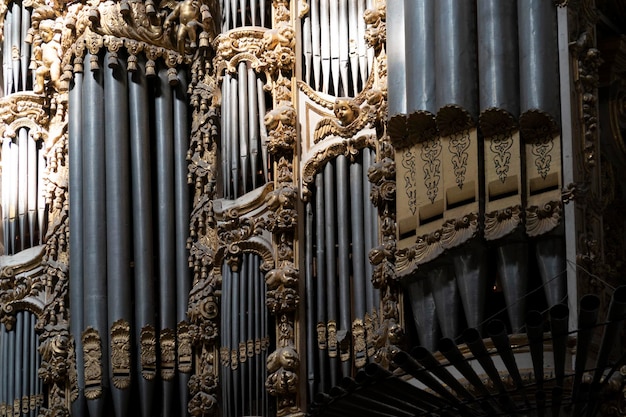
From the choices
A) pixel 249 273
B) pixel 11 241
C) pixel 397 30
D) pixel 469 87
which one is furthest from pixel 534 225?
pixel 11 241

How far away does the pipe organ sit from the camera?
51.1 feet

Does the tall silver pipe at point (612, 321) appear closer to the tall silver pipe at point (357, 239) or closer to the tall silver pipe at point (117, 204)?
the tall silver pipe at point (357, 239)

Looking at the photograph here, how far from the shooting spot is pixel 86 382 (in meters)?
19.0

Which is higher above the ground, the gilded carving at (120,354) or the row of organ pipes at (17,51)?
the row of organ pipes at (17,51)

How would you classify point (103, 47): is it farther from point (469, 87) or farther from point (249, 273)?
point (469, 87)

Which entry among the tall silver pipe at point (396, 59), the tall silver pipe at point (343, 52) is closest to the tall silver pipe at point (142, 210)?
the tall silver pipe at point (343, 52)

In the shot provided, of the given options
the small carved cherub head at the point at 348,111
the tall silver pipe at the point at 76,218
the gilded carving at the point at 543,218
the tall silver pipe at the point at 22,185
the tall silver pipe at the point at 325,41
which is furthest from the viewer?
the tall silver pipe at the point at 22,185

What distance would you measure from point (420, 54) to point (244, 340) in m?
3.46

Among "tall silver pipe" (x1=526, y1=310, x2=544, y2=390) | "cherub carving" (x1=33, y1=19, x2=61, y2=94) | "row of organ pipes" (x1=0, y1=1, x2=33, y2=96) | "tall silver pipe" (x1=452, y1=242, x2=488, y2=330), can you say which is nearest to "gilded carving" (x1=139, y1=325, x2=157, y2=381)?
"cherub carving" (x1=33, y1=19, x2=61, y2=94)

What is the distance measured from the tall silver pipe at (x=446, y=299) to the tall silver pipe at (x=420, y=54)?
1.40 m

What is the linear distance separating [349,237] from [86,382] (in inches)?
128

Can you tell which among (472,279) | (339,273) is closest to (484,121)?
(472,279)

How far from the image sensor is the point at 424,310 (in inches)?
640

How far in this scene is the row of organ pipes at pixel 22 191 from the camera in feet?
67.4
